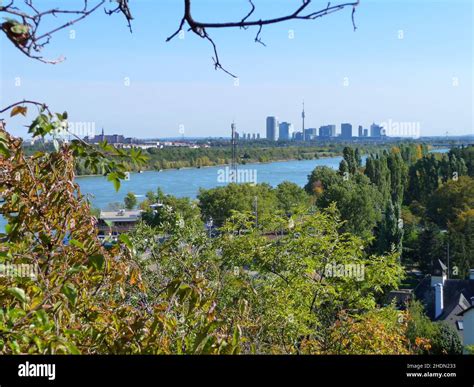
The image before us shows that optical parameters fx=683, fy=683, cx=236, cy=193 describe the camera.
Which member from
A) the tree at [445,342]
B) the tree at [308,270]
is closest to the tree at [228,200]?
the tree at [445,342]

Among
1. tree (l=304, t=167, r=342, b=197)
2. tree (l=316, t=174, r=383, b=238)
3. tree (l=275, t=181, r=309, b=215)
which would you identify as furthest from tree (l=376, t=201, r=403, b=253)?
tree (l=304, t=167, r=342, b=197)

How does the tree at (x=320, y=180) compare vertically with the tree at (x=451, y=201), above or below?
above

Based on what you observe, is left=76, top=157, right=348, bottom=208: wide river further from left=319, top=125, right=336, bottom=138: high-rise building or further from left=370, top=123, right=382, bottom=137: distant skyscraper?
left=370, top=123, right=382, bottom=137: distant skyscraper

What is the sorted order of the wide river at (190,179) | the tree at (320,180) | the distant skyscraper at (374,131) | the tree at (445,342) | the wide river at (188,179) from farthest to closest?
the distant skyscraper at (374,131), the tree at (320,180), the wide river at (188,179), the wide river at (190,179), the tree at (445,342)

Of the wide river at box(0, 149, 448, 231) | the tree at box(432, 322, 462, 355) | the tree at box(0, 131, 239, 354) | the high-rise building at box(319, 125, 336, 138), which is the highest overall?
the high-rise building at box(319, 125, 336, 138)

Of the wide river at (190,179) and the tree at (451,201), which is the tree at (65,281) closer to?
the wide river at (190,179)

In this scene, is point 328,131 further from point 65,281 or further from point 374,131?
point 65,281

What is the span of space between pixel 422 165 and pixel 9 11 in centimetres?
2606

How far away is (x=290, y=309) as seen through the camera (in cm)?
486

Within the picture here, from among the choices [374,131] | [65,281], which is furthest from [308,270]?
[374,131]

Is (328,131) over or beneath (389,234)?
over

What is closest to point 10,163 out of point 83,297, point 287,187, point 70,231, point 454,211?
point 70,231
